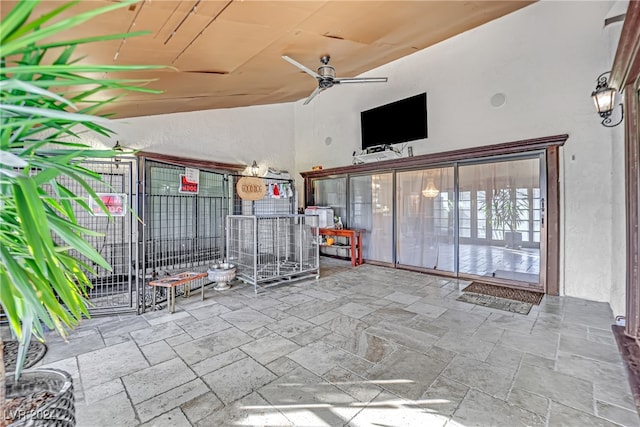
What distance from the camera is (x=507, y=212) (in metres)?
4.72

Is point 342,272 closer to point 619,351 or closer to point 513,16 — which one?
point 619,351

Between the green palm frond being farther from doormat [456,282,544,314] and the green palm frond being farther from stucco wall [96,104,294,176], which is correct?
stucco wall [96,104,294,176]

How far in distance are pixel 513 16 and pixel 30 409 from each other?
6.83 m

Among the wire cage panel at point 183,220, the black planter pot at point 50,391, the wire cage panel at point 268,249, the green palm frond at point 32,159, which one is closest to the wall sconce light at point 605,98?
the wire cage panel at point 268,249

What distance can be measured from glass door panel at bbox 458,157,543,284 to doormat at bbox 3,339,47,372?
584 centimetres

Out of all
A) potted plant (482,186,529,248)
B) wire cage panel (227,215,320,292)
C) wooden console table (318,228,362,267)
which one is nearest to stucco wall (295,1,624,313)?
potted plant (482,186,529,248)

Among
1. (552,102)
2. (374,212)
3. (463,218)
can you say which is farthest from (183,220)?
(552,102)

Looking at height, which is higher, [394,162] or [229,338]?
[394,162]

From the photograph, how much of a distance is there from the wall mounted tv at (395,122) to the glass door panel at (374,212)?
0.82m

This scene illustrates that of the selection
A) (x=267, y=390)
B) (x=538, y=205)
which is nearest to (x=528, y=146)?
(x=538, y=205)

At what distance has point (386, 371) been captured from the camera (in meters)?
2.35

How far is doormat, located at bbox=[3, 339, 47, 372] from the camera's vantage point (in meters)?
2.51

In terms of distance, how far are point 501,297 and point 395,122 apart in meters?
3.89

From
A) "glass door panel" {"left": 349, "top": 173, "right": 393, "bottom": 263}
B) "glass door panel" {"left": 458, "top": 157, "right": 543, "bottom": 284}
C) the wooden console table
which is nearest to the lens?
"glass door panel" {"left": 458, "top": 157, "right": 543, "bottom": 284}
